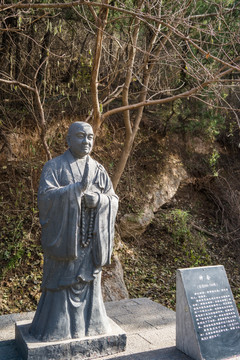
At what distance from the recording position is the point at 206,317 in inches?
146

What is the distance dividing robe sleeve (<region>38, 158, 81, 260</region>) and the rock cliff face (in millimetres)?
5270

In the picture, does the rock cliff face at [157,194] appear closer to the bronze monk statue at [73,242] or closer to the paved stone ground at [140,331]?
the paved stone ground at [140,331]

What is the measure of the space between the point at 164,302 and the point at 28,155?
14.1ft

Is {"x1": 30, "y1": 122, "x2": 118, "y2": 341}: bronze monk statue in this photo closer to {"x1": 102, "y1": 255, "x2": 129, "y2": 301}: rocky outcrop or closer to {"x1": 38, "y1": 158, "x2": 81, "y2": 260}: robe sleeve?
{"x1": 38, "y1": 158, "x2": 81, "y2": 260}: robe sleeve

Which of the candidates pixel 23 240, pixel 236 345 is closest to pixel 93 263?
pixel 236 345

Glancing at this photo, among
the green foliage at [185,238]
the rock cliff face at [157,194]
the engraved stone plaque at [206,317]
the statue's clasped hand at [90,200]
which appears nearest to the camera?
the statue's clasped hand at [90,200]

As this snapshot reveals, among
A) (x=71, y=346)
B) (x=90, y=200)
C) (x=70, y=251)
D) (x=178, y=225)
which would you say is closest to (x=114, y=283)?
(x=178, y=225)

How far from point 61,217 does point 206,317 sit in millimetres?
1842

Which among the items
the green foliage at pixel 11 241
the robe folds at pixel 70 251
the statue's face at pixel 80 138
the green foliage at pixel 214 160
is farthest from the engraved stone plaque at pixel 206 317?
the green foliage at pixel 214 160

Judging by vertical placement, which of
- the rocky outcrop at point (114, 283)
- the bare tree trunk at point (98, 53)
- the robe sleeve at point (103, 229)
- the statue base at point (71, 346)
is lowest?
the rocky outcrop at point (114, 283)

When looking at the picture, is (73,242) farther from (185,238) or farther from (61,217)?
(185,238)

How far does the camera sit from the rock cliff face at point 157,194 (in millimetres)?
8734

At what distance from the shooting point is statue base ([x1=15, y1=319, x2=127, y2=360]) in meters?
3.35

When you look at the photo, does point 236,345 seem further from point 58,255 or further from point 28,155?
point 28,155
